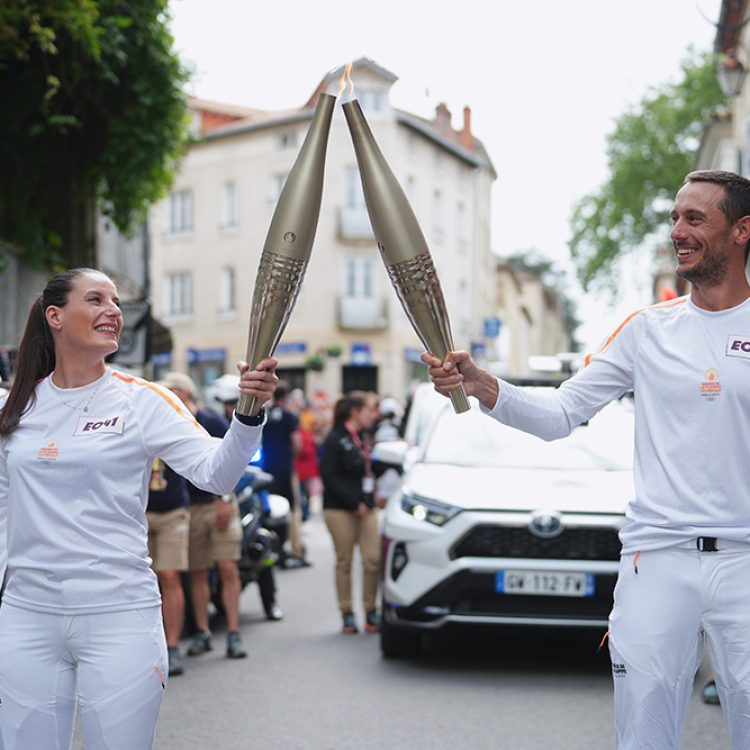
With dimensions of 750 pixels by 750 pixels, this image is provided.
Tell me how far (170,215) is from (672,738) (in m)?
46.6

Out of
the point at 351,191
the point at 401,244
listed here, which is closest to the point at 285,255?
the point at 401,244

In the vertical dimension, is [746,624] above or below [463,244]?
below

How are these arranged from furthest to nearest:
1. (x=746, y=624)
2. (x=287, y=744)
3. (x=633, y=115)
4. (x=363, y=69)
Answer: (x=633, y=115) < (x=287, y=744) < (x=363, y=69) < (x=746, y=624)

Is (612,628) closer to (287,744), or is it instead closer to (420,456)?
(287,744)

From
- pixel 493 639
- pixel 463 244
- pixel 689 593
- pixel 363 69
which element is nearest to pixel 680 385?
pixel 689 593

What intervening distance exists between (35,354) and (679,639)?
212cm

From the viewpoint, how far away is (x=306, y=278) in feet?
152

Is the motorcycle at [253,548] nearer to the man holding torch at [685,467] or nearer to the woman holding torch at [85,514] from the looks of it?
the woman holding torch at [85,514]

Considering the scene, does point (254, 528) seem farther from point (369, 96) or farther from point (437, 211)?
point (437, 211)

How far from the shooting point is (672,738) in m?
3.80

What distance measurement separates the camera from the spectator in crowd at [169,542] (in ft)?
28.4

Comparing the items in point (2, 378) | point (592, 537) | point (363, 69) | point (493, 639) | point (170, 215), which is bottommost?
point (493, 639)


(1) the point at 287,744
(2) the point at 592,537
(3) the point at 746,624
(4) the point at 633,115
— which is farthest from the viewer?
(4) the point at 633,115

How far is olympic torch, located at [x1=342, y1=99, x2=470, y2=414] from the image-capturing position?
3.82 meters
